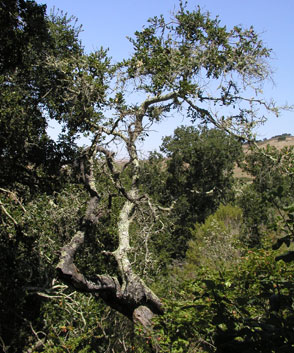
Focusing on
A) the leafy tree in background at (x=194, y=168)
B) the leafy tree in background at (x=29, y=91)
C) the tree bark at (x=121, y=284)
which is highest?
the leafy tree in background at (x=194, y=168)

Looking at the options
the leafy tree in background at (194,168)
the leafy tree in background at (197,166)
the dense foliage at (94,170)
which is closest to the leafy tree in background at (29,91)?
the dense foliage at (94,170)

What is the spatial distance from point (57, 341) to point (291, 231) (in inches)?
282

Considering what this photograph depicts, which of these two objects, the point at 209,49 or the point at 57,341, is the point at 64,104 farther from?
the point at 57,341

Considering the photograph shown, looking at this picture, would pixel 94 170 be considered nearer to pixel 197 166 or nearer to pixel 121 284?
pixel 121 284

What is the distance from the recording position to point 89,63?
7.00 meters

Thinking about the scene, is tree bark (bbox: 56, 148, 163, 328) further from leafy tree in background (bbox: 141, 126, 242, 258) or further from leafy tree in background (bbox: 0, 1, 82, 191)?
leafy tree in background (bbox: 141, 126, 242, 258)

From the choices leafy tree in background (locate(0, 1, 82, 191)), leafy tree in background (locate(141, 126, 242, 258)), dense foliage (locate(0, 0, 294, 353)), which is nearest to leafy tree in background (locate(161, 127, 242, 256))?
leafy tree in background (locate(141, 126, 242, 258))

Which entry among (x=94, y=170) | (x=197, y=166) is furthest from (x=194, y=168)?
(x=94, y=170)

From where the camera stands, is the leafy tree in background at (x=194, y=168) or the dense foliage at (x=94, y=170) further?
the leafy tree in background at (x=194, y=168)

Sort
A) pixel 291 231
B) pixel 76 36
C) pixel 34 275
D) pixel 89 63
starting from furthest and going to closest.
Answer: pixel 34 275 → pixel 76 36 → pixel 89 63 → pixel 291 231

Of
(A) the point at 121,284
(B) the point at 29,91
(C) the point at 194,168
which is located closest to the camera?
(A) the point at 121,284

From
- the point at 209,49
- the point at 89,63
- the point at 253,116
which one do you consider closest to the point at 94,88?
the point at 89,63

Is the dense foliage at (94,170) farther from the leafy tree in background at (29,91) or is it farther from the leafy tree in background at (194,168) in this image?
the leafy tree in background at (194,168)

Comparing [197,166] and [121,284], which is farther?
[197,166]
